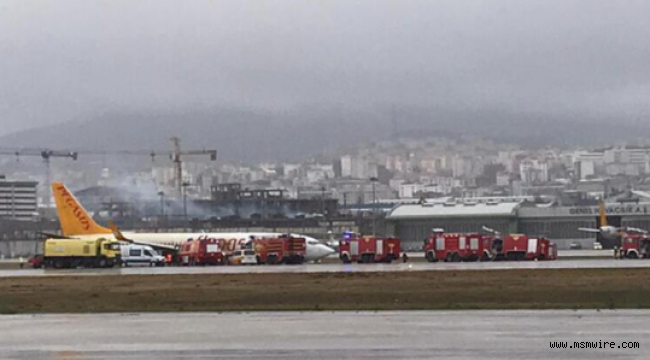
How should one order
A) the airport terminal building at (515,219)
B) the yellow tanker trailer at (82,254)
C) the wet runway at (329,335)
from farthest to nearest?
1. the airport terminal building at (515,219)
2. the yellow tanker trailer at (82,254)
3. the wet runway at (329,335)

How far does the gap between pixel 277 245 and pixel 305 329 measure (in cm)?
6461

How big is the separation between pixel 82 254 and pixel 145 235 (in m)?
15.2

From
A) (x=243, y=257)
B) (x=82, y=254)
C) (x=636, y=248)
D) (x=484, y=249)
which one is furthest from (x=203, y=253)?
(x=636, y=248)

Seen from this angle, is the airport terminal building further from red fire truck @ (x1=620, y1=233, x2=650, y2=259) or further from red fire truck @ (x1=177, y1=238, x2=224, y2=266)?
red fire truck @ (x1=177, y1=238, x2=224, y2=266)

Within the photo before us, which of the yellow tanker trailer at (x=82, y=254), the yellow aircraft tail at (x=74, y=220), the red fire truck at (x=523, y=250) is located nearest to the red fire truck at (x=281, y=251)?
the yellow tanker trailer at (x=82, y=254)

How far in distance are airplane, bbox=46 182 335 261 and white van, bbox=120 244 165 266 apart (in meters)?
5.62

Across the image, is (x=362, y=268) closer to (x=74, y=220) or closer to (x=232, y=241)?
(x=232, y=241)

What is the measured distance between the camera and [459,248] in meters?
96.5

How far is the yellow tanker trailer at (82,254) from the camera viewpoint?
9294 centimetres

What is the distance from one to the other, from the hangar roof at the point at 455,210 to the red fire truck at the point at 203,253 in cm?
6124

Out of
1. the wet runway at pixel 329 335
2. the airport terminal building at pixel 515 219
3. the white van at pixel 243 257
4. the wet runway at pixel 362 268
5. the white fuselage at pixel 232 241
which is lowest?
the wet runway at pixel 329 335

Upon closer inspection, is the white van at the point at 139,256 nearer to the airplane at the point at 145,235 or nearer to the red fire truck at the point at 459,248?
the airplane at the point at 145,235

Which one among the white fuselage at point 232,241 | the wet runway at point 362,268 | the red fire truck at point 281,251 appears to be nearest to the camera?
the wet runway at point 362,268

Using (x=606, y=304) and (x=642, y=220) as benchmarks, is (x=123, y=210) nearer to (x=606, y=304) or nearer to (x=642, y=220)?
(x=642, y=220)
